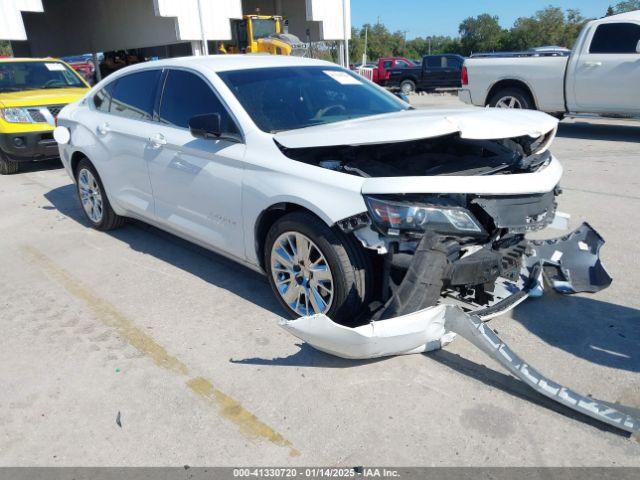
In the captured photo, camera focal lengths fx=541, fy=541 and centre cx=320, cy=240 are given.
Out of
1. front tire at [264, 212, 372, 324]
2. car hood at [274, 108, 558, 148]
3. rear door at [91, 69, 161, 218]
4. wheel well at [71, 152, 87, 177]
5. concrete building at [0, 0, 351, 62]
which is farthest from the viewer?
concrete building at [0, 0, 351, 62]

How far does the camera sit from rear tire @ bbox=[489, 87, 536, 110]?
11.2 m

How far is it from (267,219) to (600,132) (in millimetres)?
10360

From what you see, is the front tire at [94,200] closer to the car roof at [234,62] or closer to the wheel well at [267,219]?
the car roof at [234,62]

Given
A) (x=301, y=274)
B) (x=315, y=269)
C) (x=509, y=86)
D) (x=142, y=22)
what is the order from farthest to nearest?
(x=142, y=22), (x=509, y=86), (x=301, y=274), (x=315, y=269)

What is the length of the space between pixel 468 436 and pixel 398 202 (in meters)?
1.25

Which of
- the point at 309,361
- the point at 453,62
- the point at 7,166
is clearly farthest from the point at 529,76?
the point at 453,62

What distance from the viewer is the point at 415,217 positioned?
2979 mm

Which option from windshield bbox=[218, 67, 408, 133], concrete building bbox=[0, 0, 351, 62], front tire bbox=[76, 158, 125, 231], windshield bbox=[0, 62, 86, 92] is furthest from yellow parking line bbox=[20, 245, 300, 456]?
concrete building bbox=[0, 0, 351, 62]

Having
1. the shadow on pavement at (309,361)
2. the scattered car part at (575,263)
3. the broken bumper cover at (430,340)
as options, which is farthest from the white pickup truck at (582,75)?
the shadow on pavement at (309,361)

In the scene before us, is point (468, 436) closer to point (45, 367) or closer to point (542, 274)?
point (542, 274)

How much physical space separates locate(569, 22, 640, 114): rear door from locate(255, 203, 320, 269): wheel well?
29.4 ft

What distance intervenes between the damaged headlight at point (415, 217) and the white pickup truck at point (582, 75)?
8769 mm

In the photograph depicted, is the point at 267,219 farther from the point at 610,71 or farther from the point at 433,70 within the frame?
the point at 433,70

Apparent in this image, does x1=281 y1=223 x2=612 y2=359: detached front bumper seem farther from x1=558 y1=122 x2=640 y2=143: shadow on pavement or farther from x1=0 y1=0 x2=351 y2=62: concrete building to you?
x1=0 y1=0 x2=351 y2=62: concrete building
